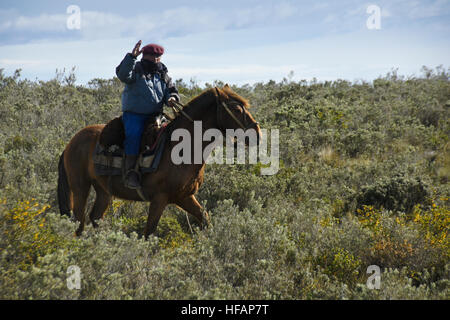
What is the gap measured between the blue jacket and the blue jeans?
95mm

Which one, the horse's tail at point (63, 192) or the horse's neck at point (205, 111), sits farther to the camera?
the horse's tail at point (63, 192)

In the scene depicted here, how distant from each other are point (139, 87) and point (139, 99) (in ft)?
0.52

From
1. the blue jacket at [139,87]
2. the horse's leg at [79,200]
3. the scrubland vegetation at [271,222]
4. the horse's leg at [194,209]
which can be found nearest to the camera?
the scrubland vegetation at [271,222]

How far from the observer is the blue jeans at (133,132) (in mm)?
4840

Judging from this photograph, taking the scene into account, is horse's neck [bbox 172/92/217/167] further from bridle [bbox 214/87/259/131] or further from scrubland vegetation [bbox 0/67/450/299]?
scrubland vegetation [bbox 0/67/450/299]

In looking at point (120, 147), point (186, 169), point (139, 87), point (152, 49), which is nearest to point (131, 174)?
point (120, 147)

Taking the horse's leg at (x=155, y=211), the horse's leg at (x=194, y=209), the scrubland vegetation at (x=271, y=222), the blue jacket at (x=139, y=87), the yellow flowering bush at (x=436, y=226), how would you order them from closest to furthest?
1. the scrubland vegetation at (x=271, y=222)
2. the blue jacket at (x=139, y=87)
3. the horse's leg at (x=155, y=211)
4. the yellow flowering bush at (x=436, y=226)
5. the horse's leg at (x=194, y=209)

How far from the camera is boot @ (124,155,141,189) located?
15.8ft

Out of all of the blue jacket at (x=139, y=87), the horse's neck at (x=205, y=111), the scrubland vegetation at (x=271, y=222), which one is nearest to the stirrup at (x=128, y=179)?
the scrubland vegetation at (x=271, y=222)

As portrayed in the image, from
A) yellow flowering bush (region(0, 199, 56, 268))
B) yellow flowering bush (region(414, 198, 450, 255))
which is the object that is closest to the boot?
yellow flowering bush (region(0, 199, 56, 268))

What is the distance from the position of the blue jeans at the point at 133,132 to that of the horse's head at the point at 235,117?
109 centimetres

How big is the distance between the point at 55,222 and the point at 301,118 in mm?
9957

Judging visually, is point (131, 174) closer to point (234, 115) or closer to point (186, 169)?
point (186, 169)

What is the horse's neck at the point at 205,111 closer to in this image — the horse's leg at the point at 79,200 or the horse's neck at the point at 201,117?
the horse's neck at the point at 201,117
